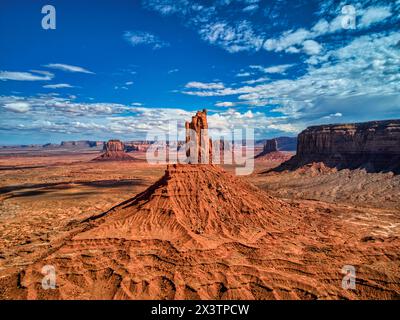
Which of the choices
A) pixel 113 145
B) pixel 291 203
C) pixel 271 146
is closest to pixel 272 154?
pixel 271 146

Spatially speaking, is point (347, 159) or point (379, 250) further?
point (347, 159)

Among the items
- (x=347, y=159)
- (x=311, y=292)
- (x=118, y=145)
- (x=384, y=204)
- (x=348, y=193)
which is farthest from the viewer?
(x=118, y=145)

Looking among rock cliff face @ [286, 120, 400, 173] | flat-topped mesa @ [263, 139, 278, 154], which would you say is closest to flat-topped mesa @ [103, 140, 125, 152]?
flat-topped mesa @ [263, 139, 278, 154]

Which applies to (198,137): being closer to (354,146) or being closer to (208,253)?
(208,253)

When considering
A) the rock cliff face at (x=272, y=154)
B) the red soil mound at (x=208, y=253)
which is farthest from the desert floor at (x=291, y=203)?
the rock cliff face at (x=272, y=154)

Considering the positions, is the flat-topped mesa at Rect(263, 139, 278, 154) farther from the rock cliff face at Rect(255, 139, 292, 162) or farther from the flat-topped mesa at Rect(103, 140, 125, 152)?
the flat-topped mesa at Rect(103, 140, 125, 152)

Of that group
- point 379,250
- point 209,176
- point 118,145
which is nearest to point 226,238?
point 209,176
